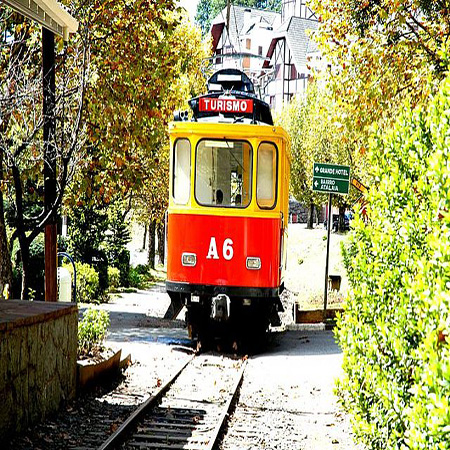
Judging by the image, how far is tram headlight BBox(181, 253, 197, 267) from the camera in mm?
12719

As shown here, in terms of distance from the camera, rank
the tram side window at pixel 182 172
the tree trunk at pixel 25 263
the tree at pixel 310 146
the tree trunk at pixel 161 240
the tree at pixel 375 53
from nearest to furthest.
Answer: the tree trunk at pixel 25 263, the tram side window at pixel 182 172, the tree at pixel 375 53, the tree trunk at pixel 161 240, the tree at pixel 310 146

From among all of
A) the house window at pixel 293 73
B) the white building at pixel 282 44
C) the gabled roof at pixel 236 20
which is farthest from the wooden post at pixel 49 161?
the gabled roof at pixel 236 20

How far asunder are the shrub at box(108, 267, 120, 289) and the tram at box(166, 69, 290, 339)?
13.3 metres

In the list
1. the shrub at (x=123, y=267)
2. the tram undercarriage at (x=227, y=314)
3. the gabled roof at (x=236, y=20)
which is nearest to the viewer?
the tram undercarriage at (x=227, y=314)

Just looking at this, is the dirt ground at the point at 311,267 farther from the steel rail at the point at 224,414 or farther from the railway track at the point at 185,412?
the steel rail at the point at 224,414

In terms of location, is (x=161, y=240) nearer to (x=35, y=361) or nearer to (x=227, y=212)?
(x=227, y=212)

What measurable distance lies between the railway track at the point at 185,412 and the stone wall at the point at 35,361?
2.61 feet

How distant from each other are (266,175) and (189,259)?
1768 mm

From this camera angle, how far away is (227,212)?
12672 millimetres

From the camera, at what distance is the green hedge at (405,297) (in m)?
3.43

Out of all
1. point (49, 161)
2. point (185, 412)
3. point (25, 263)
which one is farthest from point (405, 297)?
point (25, 263)

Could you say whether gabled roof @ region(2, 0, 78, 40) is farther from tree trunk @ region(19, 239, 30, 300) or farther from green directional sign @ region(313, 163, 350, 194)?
green directional sign @ region(313, 163, 350, 194)

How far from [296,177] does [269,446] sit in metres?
36.6

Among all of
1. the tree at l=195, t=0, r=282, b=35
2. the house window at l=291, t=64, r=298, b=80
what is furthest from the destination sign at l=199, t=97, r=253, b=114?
the tree at l=195, t=0, r=282, b=35
